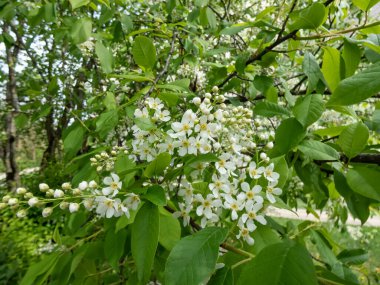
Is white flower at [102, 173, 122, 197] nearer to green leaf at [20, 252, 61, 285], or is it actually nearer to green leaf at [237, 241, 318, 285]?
green leaf at [237, 241, 318, 285]

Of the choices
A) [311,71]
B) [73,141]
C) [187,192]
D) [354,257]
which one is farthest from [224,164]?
[73,141]

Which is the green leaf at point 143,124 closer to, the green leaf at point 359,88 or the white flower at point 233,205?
the white flower at point 233,205

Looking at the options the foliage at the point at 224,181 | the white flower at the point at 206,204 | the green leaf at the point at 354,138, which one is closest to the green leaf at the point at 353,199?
the foliage at the point at 224,181

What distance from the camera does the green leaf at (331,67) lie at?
116 centimetres

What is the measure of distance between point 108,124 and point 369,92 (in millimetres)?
929

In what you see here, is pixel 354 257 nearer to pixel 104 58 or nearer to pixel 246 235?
pixel 246 235

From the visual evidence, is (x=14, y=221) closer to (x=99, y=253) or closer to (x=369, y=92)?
(x=99, y=253)

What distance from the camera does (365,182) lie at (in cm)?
100

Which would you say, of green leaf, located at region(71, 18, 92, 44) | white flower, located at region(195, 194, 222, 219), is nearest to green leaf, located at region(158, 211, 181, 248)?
white flower, located at region(195, 194, 222, 219)

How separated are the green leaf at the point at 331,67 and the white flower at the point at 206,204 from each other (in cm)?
56

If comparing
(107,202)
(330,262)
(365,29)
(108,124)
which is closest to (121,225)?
(107,202)

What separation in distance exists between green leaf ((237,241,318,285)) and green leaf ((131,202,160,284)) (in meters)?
0.22

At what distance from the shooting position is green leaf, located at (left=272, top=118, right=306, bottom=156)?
1084mm

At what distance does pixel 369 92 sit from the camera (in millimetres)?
918
